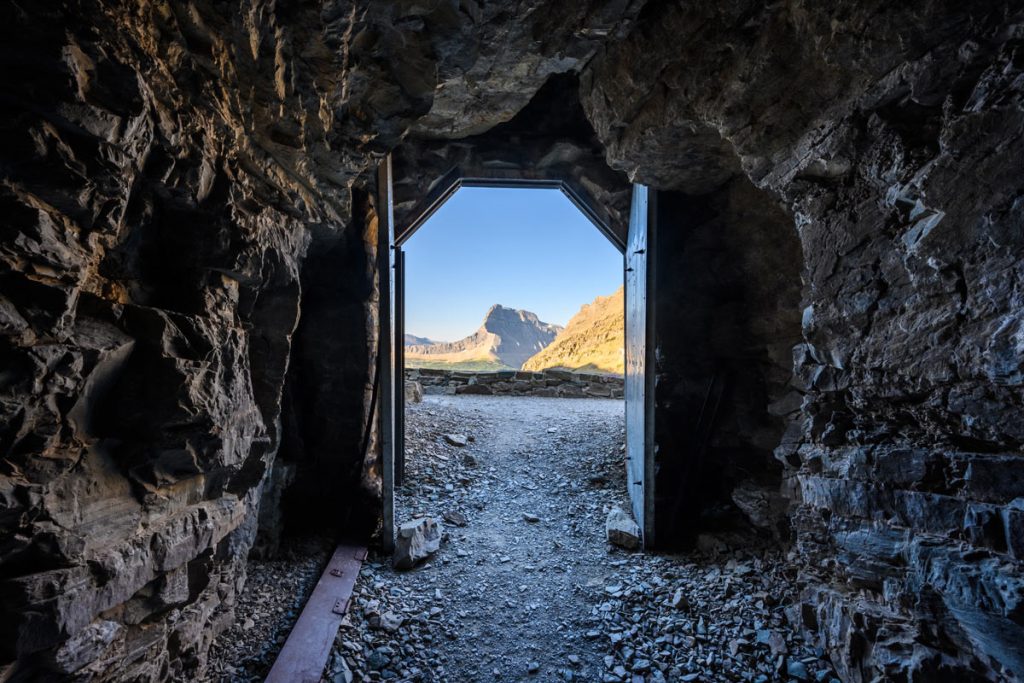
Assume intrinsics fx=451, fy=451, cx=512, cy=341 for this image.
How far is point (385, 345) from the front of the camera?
13.9ft

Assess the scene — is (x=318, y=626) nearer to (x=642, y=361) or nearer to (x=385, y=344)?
(x=385, y=344)

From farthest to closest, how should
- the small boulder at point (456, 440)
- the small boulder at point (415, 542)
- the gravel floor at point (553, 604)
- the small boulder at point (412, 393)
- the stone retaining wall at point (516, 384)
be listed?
the stone retaining wall at point (516, 384) < the small boulder at point (412, 393) < the small boulder at point (456, 440) < the small boulder at point (415, 542) < the gravel floor at point (553, 604)

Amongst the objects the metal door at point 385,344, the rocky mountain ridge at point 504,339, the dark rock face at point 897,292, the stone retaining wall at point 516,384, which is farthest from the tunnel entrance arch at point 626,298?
the rocky mountain ridge at point 504,339

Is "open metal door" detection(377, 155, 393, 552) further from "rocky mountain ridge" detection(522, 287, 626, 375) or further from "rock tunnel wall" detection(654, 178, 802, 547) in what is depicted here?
"rocky mountain ridge" detection(522, 287, 626, 375)

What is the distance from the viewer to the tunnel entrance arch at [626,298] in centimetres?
417

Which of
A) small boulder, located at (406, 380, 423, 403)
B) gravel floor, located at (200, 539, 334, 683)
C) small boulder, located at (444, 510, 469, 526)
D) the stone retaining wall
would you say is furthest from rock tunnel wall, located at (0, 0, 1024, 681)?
the stone retaining wall

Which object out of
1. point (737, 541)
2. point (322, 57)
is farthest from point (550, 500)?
point (322, 57)

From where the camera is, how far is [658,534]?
4.46 meters

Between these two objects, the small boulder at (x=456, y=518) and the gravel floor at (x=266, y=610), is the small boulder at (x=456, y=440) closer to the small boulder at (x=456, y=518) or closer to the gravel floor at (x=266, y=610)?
the small boulder at (x=456, y=518)

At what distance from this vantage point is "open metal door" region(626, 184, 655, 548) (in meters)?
4.37

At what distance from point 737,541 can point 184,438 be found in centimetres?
443

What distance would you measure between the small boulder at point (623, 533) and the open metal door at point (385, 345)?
2.12m

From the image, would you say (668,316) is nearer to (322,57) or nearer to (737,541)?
(737,541)

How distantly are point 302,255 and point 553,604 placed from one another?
3.30m
